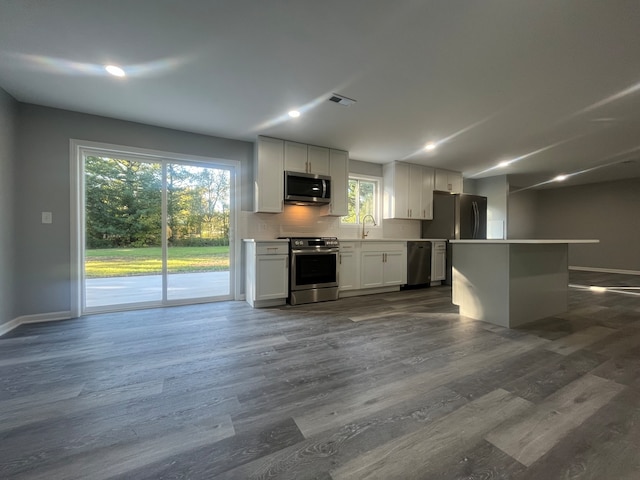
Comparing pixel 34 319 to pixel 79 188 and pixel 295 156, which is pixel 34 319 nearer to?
pixel 79 188

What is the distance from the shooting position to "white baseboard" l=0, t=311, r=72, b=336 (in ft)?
8.64

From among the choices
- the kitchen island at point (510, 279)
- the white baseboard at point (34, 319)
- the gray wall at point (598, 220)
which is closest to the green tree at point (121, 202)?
the white baseboard at point (34, 319)

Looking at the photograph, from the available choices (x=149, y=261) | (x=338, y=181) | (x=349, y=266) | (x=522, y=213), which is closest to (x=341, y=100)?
(x=338, y=181)

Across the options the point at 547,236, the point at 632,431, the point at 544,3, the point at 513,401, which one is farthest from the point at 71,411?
the point at 547,236

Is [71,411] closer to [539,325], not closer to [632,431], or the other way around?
[632,431]

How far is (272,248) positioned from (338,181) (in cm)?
165

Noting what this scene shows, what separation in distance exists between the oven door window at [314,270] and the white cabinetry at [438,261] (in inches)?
90.0

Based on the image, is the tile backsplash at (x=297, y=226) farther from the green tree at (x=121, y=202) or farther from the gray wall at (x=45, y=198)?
the gray wall at (x=45, y=198)

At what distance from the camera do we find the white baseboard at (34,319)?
2633 millimetres

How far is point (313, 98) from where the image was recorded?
9.04 ft

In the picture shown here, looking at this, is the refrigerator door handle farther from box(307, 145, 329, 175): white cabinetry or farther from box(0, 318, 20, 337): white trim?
box(0, 318, 20, 337): white trim

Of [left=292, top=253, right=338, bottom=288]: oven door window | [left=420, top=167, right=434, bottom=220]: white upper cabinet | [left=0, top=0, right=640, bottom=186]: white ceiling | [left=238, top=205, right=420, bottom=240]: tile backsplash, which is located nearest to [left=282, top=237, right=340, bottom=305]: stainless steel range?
[left=292, top=253, right=338, bottom=288]: oven door window

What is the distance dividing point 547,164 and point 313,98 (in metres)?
5.22

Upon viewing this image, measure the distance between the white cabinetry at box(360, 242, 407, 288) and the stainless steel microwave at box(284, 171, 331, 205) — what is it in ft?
3.48
